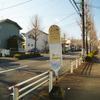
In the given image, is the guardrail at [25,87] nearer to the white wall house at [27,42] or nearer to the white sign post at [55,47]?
the white sign post at [55,47]

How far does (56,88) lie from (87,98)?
1254 millimetres

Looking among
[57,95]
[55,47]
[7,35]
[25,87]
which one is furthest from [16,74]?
[7,35]

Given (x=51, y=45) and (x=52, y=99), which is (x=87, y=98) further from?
(x=51, y=45)

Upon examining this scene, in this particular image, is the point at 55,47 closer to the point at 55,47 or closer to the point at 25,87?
the point at 55,47

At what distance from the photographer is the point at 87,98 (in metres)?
A: 4.62

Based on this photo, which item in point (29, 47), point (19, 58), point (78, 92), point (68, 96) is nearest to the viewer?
point (68, 96)

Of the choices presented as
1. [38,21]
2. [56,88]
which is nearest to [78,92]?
[56,88]

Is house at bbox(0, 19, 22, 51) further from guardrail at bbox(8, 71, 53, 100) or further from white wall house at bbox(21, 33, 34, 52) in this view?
guardrail at bbox(8, 71, 53, 100)

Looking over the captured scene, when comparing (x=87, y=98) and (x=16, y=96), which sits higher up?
(x=16, y=96)

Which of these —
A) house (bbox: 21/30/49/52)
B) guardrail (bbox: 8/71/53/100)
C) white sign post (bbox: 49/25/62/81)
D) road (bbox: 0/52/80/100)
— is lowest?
road (bbox: 0/52/80/100)

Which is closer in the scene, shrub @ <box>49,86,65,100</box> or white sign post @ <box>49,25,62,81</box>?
shrub @ <box>49,86,65,100</box>

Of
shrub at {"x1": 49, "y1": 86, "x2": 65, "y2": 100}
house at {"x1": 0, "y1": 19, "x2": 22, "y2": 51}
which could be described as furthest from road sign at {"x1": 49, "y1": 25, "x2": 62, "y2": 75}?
house at {"x1": 0, "y1": 19, "x2": 22, "y2": 51}

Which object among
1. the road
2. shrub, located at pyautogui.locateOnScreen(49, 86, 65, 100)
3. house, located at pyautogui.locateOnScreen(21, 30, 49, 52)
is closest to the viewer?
shrub, located at pyautogui.locateOnScreen(49, 86, 65, 100)

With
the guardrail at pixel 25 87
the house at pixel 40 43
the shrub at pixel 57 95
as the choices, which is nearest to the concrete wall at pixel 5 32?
the house at pixel 40 43
